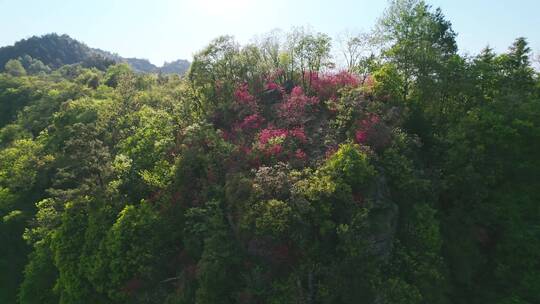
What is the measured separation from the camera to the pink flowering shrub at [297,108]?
30.3 metres

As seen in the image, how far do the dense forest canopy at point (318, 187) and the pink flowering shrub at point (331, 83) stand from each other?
19cm

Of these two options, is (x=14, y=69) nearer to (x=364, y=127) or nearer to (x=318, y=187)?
(x=364, y=127)

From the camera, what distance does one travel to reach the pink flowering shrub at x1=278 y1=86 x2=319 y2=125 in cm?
3027

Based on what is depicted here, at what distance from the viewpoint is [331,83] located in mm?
33969

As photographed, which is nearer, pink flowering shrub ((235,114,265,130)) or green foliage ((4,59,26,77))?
pink flowering shrub ((235,114,265,130))

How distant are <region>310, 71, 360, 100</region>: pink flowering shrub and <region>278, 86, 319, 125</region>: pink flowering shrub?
149cm

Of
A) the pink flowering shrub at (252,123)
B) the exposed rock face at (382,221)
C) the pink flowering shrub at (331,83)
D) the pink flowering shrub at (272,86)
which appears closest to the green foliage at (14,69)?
the pink flowering shrub at (272,86)

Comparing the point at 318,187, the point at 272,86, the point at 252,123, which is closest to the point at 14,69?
the point at 272,86

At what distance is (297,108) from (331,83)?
499cm

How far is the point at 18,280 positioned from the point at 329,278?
3802 centimetres

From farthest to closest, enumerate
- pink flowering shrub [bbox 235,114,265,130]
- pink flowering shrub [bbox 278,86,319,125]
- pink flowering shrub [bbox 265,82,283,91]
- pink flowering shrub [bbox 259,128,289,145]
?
pink flowering shrub [bbox 265,82,283,91] → pink flowering shrub [bbox 235,114,265,130] → pink flowering shrub [bbox 278,86,319,125] → pink flowering shrub [bbox 259,128,289,145]

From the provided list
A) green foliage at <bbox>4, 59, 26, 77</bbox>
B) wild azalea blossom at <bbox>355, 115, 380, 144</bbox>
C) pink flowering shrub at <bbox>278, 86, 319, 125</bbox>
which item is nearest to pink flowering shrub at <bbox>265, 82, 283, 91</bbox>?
pink flowering shrub at <bbox>278, 86, 319, 125</bbox>

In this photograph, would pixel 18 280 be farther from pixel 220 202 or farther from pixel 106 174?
pixel 220 202

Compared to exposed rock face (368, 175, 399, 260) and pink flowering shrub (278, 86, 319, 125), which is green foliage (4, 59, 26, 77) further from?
exposed rock face (368, 175, 399, 260)
